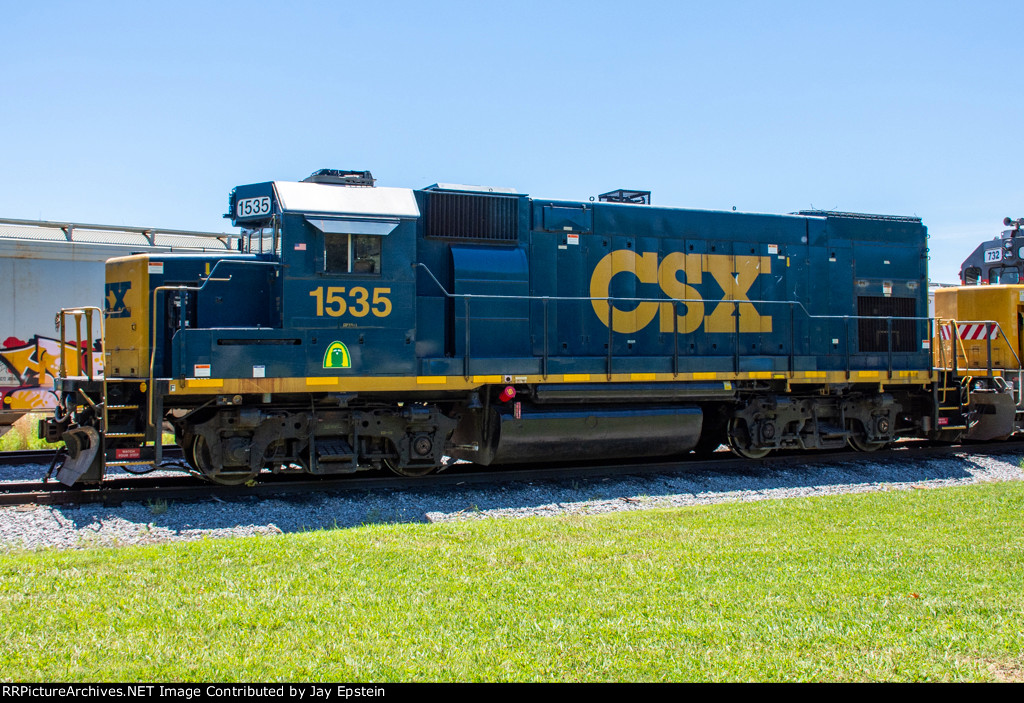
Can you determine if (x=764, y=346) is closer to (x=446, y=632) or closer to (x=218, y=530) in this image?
(x=218, y=530)

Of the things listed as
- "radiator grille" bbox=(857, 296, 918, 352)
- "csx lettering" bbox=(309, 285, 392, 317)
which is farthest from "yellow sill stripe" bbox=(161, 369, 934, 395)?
"csx lettering" bbox=(309, 285, 392, 317)

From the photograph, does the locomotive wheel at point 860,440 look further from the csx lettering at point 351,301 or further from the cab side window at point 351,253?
the cab side window at point 351,253

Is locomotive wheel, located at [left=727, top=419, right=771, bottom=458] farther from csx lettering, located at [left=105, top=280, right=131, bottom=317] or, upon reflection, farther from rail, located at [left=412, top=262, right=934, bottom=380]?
csx lettering, located at [left=105, top=280, right=131, bottom=317]

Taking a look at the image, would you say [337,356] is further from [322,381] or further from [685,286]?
[685,286]

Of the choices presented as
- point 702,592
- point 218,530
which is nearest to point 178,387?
point 218,530

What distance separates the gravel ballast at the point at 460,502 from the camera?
25.7 feet

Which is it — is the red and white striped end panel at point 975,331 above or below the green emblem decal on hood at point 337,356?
above

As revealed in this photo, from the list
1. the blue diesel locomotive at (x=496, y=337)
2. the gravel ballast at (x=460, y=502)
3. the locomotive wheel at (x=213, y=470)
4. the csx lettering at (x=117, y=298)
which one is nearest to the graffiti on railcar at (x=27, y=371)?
the gravel ballast at (x=460, y=502)

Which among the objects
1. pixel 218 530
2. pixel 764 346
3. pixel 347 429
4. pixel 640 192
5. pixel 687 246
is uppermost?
pixel 640 192

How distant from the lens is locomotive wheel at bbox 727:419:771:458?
464 inches

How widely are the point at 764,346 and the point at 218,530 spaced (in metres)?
7.95

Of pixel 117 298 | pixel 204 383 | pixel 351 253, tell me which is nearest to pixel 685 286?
pixel 351 253

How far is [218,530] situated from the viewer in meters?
7.89

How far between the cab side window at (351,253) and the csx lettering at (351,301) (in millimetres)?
220
